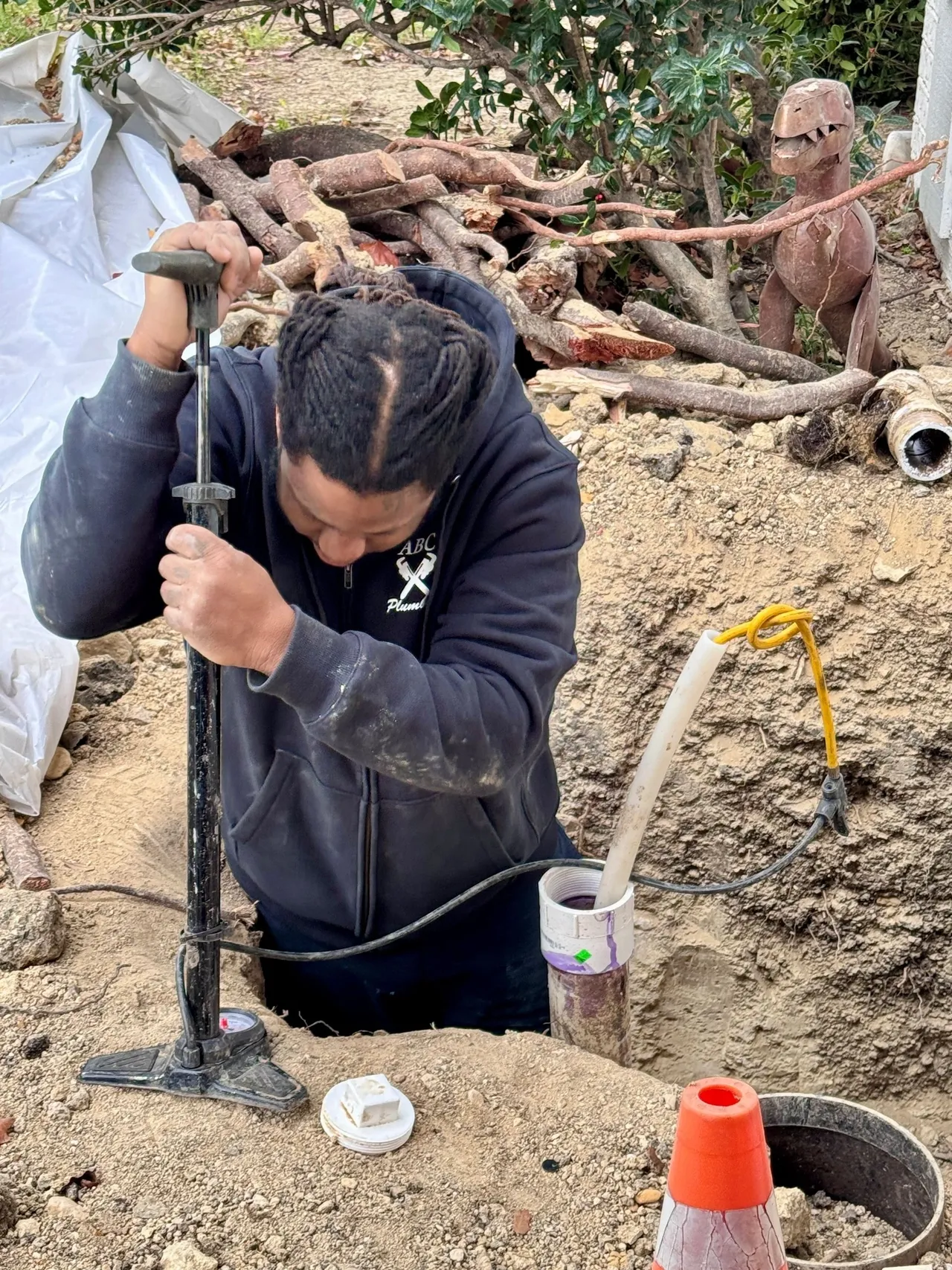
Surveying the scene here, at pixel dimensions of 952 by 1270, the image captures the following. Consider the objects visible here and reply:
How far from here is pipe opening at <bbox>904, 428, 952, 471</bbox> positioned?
11.4 ft

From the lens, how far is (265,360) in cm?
195

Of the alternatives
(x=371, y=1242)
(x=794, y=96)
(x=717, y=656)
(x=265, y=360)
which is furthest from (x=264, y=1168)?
(x=794, y=96)

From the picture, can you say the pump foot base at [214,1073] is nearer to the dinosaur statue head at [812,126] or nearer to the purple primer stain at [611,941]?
the purple primer stain at [611,941]

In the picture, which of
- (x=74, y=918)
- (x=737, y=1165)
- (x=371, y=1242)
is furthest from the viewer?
(x=74, y=918)

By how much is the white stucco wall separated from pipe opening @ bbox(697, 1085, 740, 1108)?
4166 mm

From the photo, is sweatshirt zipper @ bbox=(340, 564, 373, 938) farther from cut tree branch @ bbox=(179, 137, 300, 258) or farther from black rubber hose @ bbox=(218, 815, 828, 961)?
cut tree branch @ bbox=(179, 137, 300, 258)

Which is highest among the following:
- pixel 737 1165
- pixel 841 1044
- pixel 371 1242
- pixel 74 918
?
pixel 737 1165

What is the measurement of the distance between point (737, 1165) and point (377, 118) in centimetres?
647

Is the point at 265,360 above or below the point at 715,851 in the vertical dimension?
above

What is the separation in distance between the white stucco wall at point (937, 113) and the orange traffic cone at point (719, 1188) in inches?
166

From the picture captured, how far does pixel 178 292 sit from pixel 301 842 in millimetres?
1063

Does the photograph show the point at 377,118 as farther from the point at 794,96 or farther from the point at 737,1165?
the point at 737,1165

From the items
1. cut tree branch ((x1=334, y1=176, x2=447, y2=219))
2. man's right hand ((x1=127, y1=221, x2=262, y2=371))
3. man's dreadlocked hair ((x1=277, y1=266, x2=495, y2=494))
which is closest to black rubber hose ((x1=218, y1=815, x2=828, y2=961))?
man's dreadlocked hair ((x1=277, y1=266, x2=495, y2=494))

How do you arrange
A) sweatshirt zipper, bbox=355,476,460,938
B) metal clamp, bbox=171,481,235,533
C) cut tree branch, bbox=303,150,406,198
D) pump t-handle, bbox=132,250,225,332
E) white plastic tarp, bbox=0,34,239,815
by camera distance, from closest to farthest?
pump t-handle, bbox=132,250,225,332, metal clamp, bbox=171,481,235,533, sweatshirt zipper, bbox=355,476,460,938, white plastic tarp, bbox=0,34,239,815, cut tree branch, bbox=303,150,406,198
